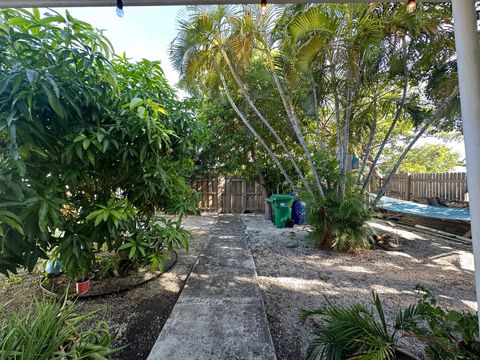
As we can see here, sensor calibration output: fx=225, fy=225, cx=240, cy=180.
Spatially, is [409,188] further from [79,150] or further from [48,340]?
[48,340]

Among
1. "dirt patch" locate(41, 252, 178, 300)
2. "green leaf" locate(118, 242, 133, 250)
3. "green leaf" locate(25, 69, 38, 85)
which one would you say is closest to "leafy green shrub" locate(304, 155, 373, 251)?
"dirt patch" locate(41, 252, 178, 300)

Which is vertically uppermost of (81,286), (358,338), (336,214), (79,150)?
(79,150)

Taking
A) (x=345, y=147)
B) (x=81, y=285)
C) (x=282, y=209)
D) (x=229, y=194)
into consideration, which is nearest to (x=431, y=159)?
(x=229, y=194)

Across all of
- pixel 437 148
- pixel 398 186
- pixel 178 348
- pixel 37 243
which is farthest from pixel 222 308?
pixel 437 148

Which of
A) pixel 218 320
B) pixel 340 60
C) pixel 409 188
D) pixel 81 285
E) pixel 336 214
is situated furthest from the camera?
pixel 409 188

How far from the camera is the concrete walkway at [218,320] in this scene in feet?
5.24

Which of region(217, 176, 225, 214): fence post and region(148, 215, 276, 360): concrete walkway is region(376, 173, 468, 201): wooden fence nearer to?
region(148, 215, 276, 360): concrete walkway

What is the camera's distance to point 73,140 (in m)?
1.66

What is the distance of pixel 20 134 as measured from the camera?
1356 millimetres

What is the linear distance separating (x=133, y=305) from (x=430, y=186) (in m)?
8.56

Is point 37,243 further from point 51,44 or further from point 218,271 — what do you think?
point 218,271

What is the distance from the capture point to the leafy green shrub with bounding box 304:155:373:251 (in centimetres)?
388

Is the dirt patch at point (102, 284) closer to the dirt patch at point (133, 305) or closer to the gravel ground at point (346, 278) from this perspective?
the dirt patch at point (133, 305)

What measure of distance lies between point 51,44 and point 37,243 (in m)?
1.46
